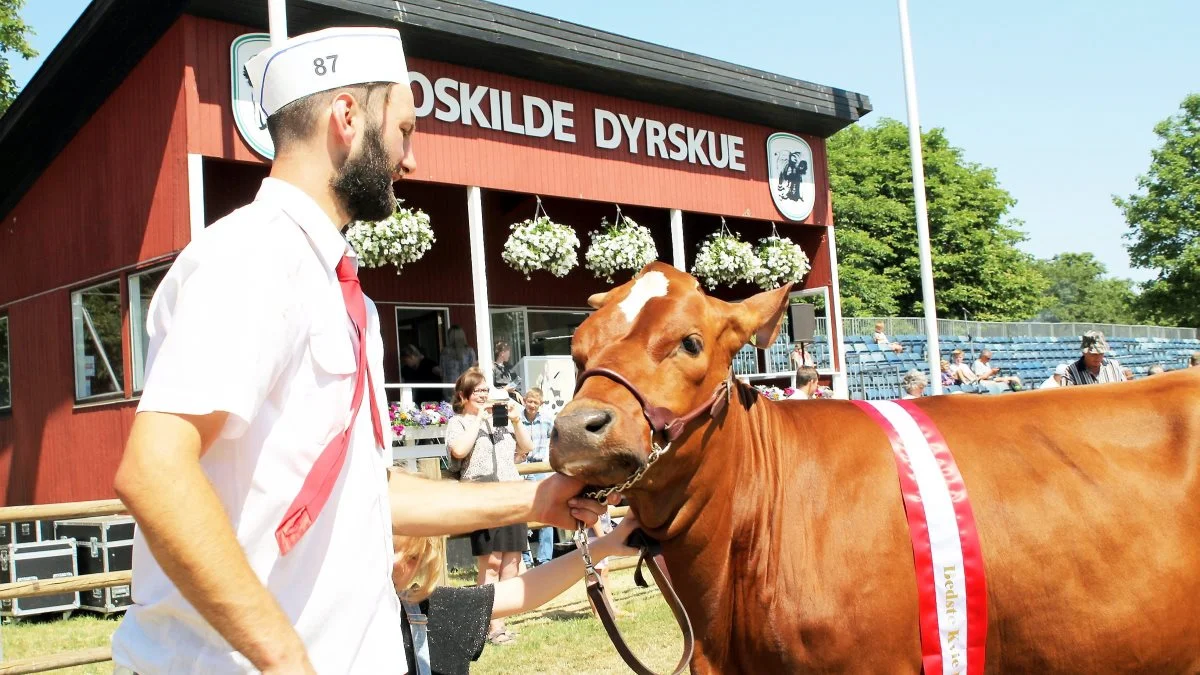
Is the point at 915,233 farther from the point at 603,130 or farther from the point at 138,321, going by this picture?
the point at 138,321

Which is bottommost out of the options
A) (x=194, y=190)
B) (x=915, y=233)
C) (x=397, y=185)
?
(x=194, y=190)

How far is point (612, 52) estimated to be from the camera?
14602 millimetres

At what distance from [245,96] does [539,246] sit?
431 centimetres

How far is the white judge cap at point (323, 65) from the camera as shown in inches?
70.1

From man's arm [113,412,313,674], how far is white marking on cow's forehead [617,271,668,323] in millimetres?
1604

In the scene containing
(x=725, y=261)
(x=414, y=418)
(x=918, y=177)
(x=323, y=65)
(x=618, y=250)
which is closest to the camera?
(x=323, y=65)

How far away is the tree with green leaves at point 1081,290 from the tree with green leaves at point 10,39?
99.1 metres

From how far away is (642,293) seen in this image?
2.94m

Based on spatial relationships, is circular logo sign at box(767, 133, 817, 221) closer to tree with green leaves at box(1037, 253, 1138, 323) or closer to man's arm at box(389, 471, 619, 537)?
man's arm at box(389, 471, 619, 537)

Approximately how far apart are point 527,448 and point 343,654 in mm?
Result: 7335

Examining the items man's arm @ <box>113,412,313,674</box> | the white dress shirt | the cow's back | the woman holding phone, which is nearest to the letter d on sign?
the woman holding phone

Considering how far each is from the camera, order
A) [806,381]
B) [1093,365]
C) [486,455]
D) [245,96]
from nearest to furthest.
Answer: [486,455] < [1093,365] < [806,381] < [245,96]

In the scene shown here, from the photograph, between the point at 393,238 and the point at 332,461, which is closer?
the point at 332,461

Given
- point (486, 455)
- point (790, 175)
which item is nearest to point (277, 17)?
point (486, 455)
